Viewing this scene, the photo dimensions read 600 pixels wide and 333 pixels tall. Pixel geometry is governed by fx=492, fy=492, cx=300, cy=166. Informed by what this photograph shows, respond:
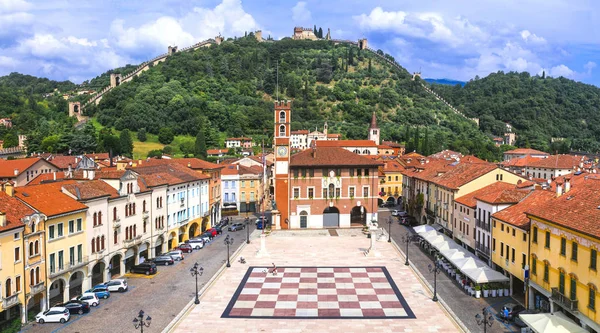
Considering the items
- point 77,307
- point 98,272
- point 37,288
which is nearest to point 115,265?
point 98,272

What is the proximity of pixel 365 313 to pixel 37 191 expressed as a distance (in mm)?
24905

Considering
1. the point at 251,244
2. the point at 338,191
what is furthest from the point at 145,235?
the point at 338,191

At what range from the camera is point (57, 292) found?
34.5 m

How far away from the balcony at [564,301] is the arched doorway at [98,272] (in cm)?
3251

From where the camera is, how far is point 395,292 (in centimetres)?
3644

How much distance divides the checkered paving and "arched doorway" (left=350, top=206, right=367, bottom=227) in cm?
2136

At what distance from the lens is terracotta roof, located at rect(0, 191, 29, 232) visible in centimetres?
2938

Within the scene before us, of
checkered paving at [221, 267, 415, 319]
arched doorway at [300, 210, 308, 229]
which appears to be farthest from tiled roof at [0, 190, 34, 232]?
arched doorway at [300, 210, 308, 229]

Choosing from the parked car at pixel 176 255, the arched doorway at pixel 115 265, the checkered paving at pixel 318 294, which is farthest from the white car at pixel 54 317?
the parked car at pixel 176 255

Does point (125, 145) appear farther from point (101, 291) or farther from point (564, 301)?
point (564, 301)

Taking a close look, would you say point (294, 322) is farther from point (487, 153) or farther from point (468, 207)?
point (487, 153)

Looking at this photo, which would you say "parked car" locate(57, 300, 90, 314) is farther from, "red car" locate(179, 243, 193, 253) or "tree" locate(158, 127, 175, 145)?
"tree" locate(158, 127, 175, 145)

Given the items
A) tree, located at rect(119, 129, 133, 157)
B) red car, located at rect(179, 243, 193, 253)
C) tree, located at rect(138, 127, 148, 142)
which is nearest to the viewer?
red car, located at rect(179, 243, 193, 253)

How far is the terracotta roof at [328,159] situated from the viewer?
205 feet
